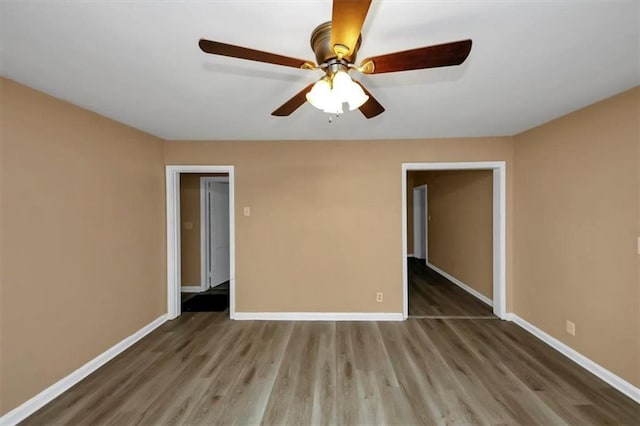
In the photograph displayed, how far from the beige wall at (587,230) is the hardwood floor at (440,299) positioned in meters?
0.66

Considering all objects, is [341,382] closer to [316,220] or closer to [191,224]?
[316,220]

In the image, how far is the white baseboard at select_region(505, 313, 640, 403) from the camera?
1899 millimetres

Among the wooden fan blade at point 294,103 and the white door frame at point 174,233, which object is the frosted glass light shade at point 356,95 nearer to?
the wooden fan blade at point 294,103

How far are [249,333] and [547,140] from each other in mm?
3872

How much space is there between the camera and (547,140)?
8.57ft

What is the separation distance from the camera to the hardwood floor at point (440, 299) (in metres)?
3.39

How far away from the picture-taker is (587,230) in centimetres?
221

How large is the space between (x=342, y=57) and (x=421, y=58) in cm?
33

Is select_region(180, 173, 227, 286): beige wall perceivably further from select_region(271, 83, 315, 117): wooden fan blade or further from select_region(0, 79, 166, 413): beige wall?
select_region(271, 83, 315, 117): wooden fan blade

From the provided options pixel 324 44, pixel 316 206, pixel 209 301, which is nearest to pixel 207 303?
pixel 209 301

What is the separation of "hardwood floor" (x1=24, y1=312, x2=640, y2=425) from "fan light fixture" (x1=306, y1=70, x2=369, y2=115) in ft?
6.58

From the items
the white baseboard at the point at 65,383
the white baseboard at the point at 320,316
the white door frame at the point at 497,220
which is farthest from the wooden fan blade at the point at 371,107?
the white baseboard at the point at 65,383

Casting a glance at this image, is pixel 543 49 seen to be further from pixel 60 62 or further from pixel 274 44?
pixel 60 62

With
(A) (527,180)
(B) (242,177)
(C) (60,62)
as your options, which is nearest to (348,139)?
(B) (242,177)
